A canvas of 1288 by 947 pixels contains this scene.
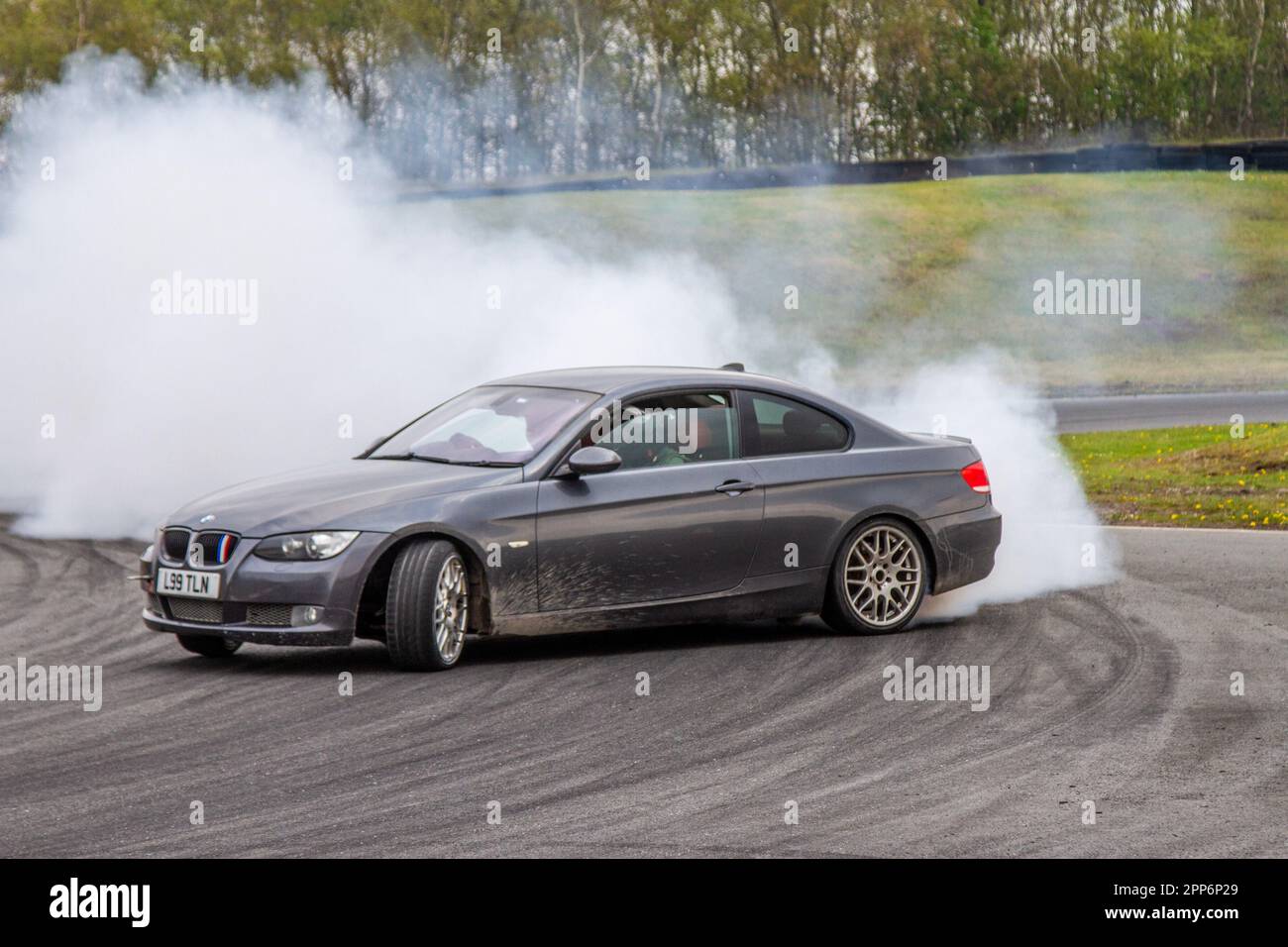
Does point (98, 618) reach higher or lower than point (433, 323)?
lower

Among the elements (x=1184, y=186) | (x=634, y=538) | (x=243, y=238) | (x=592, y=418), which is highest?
(x=1184, y=186)

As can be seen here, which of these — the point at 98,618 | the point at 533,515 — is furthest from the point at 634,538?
the point at 98,618

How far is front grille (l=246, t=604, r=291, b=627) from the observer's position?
8984mm

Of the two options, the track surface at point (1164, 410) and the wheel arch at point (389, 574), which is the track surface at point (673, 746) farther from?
the track surface at point (1164, 410)

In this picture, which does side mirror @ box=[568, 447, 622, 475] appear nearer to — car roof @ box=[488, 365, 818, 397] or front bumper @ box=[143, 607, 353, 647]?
car roof @ box=[488, 365, 818, 397]

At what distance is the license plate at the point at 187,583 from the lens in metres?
9.10

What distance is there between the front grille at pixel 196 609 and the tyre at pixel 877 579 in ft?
10.9

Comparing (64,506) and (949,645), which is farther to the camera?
(64,506)

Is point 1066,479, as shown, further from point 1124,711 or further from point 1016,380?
point 1016,380

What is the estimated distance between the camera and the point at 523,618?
30.8ft

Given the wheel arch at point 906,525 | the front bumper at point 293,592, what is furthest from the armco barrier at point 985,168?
the front bumper at point 293,592

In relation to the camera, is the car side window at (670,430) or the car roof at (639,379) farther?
the car roof at (639,379)

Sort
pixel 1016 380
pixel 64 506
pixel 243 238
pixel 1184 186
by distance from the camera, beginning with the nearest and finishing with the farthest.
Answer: pixel 64 506 → pixel 243 238 → pixel 1016 380 → pixel 1184 186
